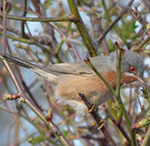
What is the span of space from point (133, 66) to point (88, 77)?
0.72 meters

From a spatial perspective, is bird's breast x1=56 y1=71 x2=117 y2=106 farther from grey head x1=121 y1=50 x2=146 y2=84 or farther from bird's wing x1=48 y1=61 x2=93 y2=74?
grey head x1=121 y1=50 x2=146 y2=84

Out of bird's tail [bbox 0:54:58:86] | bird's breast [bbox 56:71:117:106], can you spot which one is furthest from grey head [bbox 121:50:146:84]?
bird's tail [bbox 0:54:58:86]

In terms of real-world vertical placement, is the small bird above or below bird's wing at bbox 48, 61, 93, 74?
below

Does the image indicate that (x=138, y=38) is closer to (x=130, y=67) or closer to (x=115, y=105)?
(x=130, y=67)

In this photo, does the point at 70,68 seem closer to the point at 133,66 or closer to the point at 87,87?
the point at 87,87

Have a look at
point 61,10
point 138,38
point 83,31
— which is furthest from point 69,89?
point 61,10

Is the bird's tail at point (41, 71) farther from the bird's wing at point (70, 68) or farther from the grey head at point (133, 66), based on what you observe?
the grey head at point (133, 66)

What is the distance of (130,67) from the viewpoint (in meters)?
3.46

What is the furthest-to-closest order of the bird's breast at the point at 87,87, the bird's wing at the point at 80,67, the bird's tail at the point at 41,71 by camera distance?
the bird's wing at the point at 80,67 → the bird's breast at the point at 87,87 → the bird's tail at the point at 41,71

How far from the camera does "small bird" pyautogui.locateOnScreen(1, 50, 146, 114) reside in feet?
10.9

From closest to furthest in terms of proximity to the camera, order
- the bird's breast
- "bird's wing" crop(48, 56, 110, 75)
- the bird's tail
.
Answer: the bird's tail
the bird's breast
"bird's wing" crop(48, 56, 110, 75)

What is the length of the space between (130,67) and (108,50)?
0.85 metres

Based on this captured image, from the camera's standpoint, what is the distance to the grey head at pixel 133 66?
10.8ft

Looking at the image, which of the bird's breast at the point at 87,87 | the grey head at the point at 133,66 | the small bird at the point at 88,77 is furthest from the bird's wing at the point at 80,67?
the grey head at the point at 133,66
